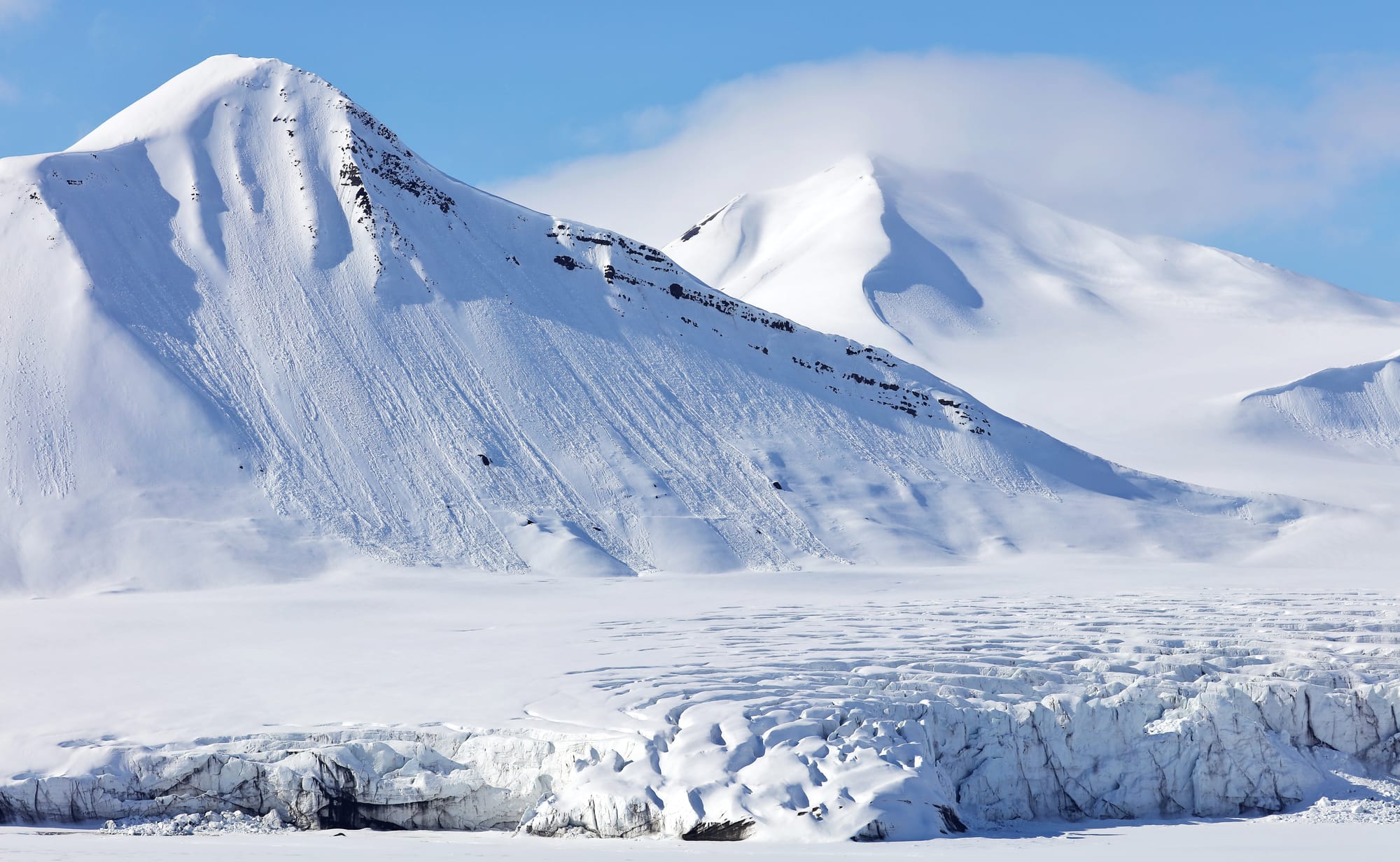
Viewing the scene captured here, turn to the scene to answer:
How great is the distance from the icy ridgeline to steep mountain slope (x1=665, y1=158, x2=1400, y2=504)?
57.4m

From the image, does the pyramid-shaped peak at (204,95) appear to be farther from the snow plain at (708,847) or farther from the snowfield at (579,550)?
the snow plain at (708,847)

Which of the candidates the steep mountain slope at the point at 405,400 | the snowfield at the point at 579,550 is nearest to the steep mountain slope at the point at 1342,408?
the snowfield at the point at 579,550

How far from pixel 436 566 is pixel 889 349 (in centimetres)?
6911

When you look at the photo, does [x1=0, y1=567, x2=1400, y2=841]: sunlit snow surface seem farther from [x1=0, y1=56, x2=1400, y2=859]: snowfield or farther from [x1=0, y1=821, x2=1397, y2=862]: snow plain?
[x1=0, y1=821, x2=1397, y2=862]: snow plain

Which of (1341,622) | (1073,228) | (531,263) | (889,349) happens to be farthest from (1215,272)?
(1341,622)

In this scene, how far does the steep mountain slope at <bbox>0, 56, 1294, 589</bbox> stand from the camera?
180 feet

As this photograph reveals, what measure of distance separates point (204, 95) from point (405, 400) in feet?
80.3

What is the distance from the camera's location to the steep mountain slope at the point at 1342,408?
99.1 metres

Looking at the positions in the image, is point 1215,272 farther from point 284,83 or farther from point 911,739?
point 911,739

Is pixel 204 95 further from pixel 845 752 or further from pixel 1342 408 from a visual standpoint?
pixel 1342 408

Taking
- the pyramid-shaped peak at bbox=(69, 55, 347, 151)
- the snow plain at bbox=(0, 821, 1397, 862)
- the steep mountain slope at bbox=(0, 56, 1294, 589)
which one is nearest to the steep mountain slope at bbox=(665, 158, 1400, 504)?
the steep mountain slope at bbox=(0, 56, 1294, 589)

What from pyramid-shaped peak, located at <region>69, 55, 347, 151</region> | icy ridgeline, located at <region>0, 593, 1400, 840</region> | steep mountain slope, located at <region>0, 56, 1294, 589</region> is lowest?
icy ridgeline, located at <region>0, 593, 1400, 840</region>

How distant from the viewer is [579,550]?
5462 centimetres

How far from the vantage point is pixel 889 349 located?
116438mm
